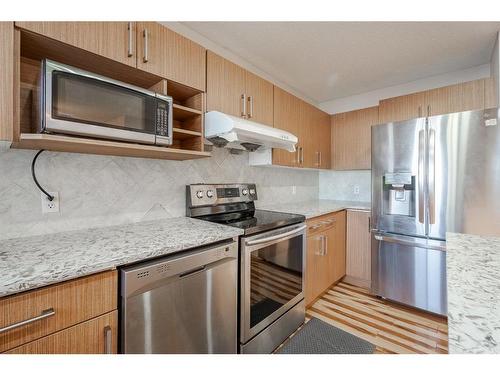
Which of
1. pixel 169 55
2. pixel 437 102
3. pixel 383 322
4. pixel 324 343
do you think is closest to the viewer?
pixel 169 55

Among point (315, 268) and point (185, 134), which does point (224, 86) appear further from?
point (315, 268)

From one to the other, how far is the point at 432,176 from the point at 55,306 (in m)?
2.58

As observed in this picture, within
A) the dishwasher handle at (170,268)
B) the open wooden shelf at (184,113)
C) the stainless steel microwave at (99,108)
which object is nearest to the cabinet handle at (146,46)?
the stainless steel microwave at (99,108)

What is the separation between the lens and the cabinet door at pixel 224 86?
→ 1.63 metres

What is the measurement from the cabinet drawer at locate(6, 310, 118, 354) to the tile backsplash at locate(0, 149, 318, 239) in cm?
68

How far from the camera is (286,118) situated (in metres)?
2.31

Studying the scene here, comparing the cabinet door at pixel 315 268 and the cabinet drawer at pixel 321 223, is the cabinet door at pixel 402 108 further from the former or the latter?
the cabinet door at pixel 315 268

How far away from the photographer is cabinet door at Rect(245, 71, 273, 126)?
1.91 m

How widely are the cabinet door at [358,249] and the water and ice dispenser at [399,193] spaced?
0.36m

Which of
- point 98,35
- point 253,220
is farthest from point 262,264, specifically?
point 98,35

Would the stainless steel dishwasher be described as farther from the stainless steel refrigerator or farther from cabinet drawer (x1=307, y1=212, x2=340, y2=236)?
the stainless steel refrigerator

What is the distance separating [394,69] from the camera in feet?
8.07

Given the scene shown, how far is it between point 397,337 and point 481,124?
5.81ft
